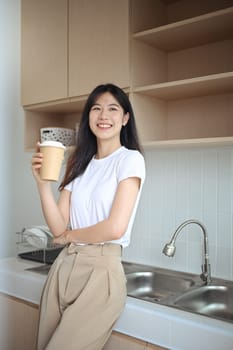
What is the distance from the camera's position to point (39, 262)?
197 cm

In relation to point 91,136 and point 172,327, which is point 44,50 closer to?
point 91,136

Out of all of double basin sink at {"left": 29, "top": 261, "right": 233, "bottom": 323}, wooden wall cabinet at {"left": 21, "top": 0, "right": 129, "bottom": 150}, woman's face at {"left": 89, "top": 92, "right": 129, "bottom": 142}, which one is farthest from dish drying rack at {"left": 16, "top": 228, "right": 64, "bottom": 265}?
woman's face at {"left": 89, "top": 92, "right": 129, "bottom": 142}

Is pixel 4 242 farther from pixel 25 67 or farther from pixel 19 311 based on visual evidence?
pixel 25 67

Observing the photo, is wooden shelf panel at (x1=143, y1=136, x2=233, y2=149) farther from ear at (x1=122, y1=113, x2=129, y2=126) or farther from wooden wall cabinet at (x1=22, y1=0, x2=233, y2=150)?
ear at (x1=122, y1=113, x2=129, y2=126)

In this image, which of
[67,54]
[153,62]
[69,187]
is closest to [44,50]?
[67,54]

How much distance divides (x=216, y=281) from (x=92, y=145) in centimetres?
84

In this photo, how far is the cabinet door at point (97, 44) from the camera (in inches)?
65.8

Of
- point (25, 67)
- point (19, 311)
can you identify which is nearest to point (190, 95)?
point (25, 67)

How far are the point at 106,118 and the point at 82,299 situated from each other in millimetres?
571

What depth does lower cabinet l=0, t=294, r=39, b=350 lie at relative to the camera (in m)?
1.68

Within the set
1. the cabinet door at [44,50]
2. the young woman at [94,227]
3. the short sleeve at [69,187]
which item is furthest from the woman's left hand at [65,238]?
the cabinet door at [44,50]

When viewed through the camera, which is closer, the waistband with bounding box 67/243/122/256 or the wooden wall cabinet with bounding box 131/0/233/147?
the waistband with bounding box 67/243/122/256

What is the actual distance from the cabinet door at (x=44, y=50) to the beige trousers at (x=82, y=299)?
0.95 m

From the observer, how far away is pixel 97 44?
1.76m
